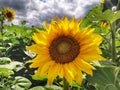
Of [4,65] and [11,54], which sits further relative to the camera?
[11,54]

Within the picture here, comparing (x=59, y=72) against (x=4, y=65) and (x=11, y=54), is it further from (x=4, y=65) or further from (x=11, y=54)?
(x=11, y=54)

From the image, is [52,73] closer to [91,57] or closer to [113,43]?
[91,57]

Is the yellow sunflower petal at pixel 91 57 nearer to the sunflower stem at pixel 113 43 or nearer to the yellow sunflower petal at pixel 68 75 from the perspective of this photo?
the yellow sunflower petal at pixel 68 75

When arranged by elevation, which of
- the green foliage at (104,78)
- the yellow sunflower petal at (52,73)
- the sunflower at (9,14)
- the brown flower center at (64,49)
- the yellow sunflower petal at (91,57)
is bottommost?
the green foliage at (104,78)

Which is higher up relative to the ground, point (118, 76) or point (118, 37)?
point (118, 37)

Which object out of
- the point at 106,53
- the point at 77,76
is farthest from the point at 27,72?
the point at 77,76

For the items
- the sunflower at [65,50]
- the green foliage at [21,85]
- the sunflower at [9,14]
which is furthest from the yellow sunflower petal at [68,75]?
the sunflower at [9,14]

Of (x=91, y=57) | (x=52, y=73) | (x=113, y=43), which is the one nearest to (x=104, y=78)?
(x=91, y=57)

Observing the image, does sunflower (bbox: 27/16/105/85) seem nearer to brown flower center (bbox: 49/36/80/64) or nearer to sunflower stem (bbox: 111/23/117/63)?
brown flower center (bbox: 49/36/80/64)
